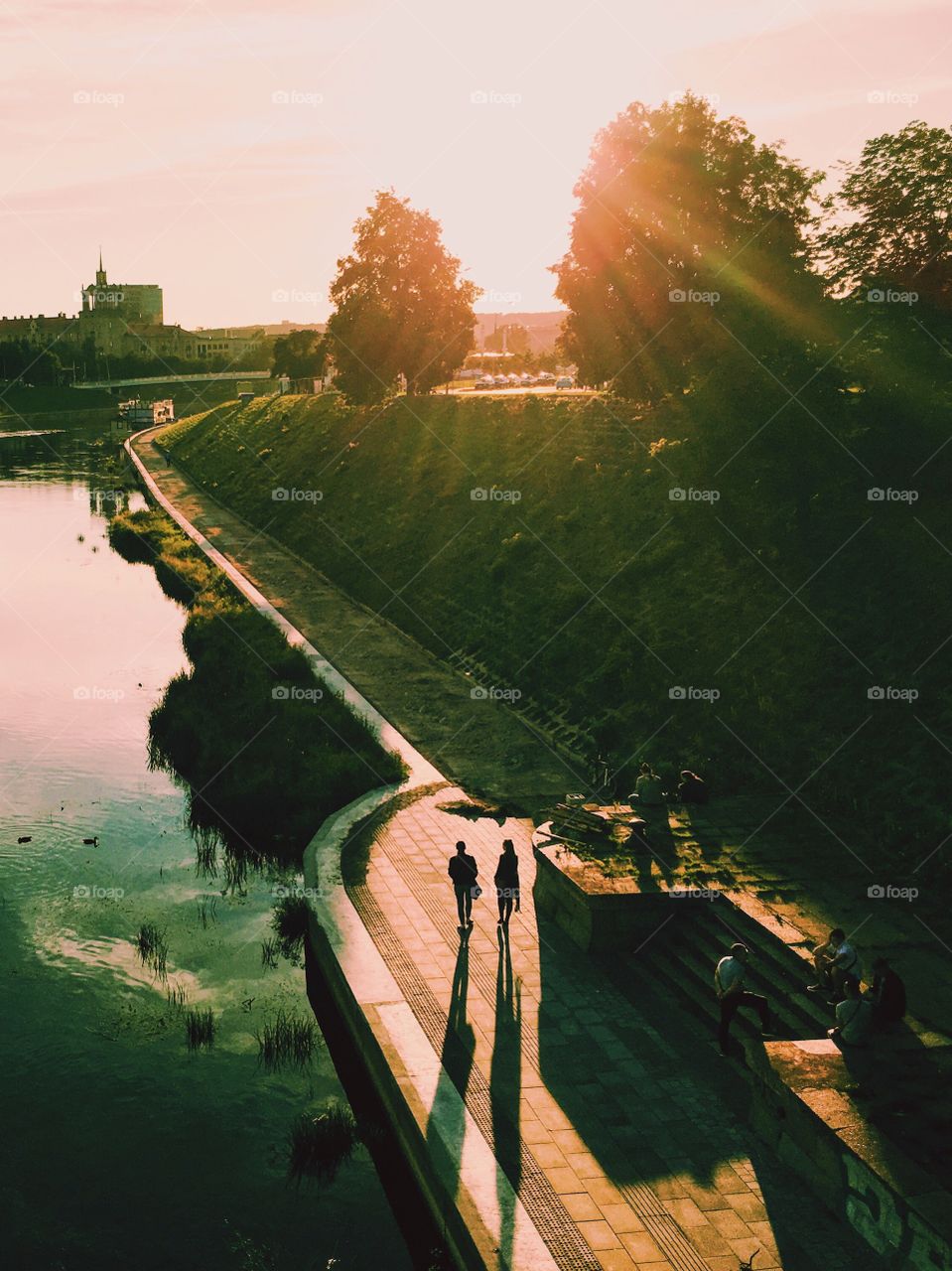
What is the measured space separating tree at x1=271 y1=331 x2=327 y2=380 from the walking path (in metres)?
100

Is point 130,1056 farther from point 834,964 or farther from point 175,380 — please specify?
point 175,380

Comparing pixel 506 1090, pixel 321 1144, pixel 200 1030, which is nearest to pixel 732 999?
pixel 506 1090

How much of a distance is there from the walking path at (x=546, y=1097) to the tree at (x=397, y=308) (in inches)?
1777

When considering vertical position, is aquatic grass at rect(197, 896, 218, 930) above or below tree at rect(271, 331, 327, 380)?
below

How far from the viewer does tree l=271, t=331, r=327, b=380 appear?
361ft

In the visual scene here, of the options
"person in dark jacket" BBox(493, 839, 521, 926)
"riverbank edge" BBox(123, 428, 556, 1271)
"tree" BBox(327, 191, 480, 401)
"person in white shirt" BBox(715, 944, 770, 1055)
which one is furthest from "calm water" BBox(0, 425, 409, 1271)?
"tree" BBox(327, 191, 480, 401)

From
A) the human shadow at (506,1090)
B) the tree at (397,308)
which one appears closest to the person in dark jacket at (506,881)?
the human shadow at (506,1090)

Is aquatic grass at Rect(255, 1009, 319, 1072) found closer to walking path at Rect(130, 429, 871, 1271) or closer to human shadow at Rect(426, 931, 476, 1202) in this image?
walking path at Rect(130, 429, 871, 1271)

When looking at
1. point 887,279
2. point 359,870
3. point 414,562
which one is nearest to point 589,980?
point 359,870

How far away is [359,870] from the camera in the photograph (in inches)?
591

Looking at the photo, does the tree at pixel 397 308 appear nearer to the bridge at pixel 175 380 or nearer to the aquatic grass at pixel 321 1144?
the aquatic grass at pixel 321 1144

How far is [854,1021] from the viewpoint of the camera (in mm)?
9500

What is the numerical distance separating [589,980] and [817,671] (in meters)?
9.08

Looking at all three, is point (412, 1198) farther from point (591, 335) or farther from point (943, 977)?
point (591, 335)
